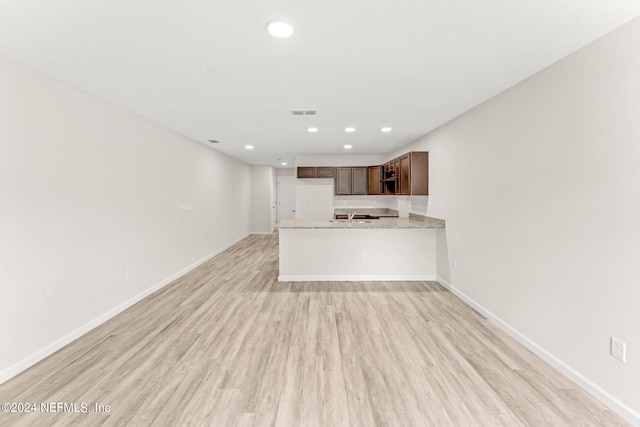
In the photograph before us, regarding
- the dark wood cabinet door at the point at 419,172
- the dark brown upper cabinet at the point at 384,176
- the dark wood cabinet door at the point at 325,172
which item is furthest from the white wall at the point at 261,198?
the dark wood cabinet door at the point at 419,172

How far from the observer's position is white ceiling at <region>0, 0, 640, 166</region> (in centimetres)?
165

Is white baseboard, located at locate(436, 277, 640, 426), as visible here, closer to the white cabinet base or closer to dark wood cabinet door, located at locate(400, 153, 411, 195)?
the white cabinet base

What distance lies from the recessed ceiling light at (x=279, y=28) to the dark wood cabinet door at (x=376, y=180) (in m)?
5.14

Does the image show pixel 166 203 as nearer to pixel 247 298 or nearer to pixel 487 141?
pixel 247 298

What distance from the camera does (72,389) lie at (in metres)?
2.07

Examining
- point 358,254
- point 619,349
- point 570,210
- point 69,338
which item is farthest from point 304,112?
point 619,349

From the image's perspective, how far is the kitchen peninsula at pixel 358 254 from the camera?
15.6ft

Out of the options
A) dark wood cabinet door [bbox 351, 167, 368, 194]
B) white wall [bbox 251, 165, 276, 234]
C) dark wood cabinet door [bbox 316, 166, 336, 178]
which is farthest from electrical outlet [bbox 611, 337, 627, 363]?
white wall [bbox 251, 165, 276, 234]

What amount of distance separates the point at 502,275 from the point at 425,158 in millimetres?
2538

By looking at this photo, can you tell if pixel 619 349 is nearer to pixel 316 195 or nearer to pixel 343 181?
pixel 343 181

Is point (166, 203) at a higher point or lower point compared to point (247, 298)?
higher

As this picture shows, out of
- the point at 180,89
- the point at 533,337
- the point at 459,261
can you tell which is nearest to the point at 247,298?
the point at 180,89

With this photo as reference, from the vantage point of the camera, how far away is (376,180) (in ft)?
23.1

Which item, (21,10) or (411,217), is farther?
(411,217)
